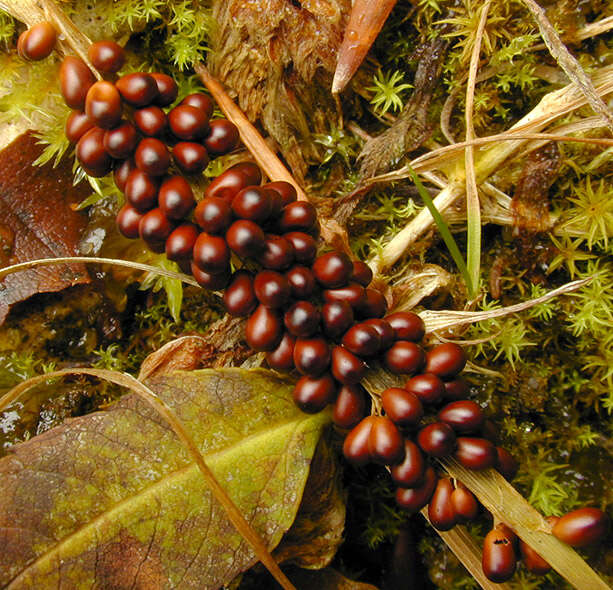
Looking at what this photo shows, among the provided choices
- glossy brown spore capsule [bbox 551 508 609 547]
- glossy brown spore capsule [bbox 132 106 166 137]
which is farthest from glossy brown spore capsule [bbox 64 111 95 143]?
glossy brown spore capsule [bbox 551 508 609 547]

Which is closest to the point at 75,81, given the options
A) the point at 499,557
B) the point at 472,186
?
the point at 472,186

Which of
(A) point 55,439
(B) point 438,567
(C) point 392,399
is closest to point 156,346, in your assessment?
(A) point 55,439

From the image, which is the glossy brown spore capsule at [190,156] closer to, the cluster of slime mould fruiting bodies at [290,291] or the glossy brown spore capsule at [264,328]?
the cluster of slime mould fruiting bodies at [290,291]

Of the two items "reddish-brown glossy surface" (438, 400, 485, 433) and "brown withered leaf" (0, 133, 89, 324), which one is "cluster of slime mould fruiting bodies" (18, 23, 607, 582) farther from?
"brown withered leaf" (0, 133, 89, 324)

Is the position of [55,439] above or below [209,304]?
above

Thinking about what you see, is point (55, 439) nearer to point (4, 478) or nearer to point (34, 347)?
point (4, 478)
